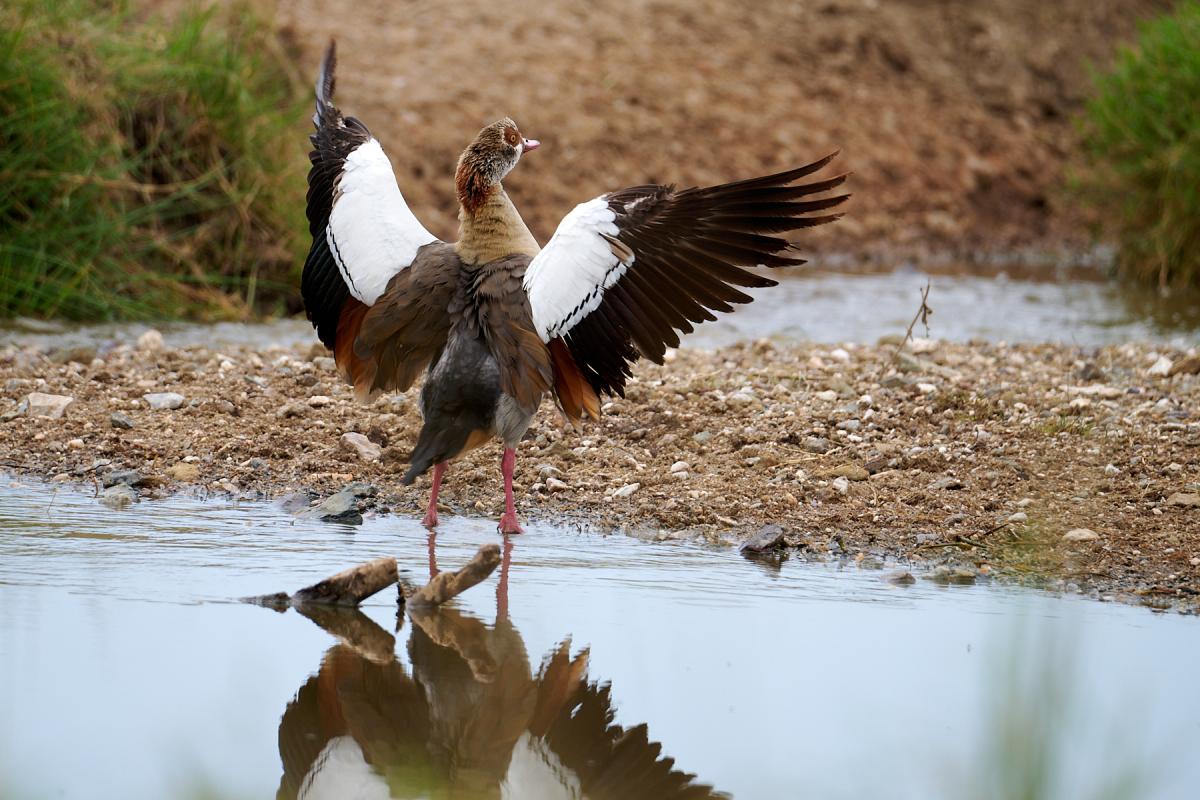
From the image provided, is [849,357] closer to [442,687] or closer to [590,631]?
[590,631]

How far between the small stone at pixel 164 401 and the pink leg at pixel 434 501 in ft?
5.31

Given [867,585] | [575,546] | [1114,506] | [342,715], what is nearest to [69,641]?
[342,715]

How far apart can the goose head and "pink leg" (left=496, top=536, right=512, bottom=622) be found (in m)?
1.34

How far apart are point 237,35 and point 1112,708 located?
24.7ft

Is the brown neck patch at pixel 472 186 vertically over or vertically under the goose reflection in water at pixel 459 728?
over

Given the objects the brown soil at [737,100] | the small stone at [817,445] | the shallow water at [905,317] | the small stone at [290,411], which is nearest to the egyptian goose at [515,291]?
the small stone at [290,411]

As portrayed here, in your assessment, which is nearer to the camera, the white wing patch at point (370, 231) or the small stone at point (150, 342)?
the white wing patch at point (370, 231)

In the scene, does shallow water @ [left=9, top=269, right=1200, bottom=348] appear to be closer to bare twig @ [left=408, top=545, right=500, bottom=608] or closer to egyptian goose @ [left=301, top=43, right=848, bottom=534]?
egyptian goose @ [left=301, top=43, right=848, bottom=534]

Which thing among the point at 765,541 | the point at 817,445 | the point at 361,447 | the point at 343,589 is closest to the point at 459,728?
the point at 343,589

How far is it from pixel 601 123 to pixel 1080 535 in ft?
27.5

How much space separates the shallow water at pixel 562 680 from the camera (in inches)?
116

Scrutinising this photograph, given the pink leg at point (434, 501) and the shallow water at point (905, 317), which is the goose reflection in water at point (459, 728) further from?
the shallow water at point (905, 317)

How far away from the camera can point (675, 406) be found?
6.04 m

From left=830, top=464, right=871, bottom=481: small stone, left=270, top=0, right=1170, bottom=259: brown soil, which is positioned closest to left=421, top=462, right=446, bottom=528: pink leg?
left=830, top=464, right=871, bottom=481: small stone
